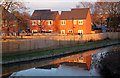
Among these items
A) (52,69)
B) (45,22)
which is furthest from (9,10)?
(45,22)

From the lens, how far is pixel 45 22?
50.0 meters

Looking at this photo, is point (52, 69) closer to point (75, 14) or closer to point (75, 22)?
point (75, 22)

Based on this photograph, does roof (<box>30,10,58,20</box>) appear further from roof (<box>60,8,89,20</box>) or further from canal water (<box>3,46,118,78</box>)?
canal water (<box>3,46,118,78</box>)

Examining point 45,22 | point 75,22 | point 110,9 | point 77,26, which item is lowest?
point 77,26

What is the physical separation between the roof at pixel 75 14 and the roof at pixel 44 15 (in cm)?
309

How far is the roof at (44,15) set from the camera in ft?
168

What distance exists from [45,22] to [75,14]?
951 cm

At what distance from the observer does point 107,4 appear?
140ft

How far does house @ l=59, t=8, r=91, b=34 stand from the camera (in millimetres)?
47500

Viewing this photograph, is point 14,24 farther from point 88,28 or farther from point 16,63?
point 88,28

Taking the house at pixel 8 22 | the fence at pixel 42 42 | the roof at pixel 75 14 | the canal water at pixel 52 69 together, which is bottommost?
the canal water at pixel 52 69

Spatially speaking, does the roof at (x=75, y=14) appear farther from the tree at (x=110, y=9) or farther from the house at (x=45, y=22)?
the tree at (x=110, y=9)

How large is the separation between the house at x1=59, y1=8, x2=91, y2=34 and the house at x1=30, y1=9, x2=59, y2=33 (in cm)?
216

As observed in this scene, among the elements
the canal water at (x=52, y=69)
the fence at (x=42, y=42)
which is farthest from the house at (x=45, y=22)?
the canal water at (x=52, y=69)
